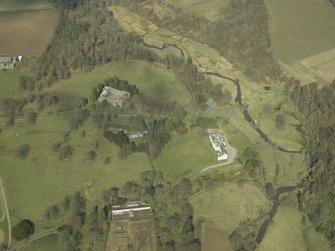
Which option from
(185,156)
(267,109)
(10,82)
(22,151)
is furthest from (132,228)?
(10,82)

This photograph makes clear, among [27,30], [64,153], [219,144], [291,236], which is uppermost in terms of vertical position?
[27,30]

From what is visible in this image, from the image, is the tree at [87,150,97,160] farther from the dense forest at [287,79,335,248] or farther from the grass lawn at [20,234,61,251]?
the dense forest at [287,79,335,248]

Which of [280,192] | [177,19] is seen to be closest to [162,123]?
[280,192]

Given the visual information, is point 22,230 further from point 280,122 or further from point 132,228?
point 280,122

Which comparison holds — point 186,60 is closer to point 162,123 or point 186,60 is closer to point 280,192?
point 162,123

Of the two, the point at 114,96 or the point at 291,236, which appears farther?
the point at 114,96

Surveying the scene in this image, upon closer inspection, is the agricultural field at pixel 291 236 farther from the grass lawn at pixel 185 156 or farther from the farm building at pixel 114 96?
the farm building at pixel 114 96

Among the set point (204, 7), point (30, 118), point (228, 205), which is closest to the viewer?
point (228, 205)

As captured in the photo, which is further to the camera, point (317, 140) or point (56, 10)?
point (56, 10)
